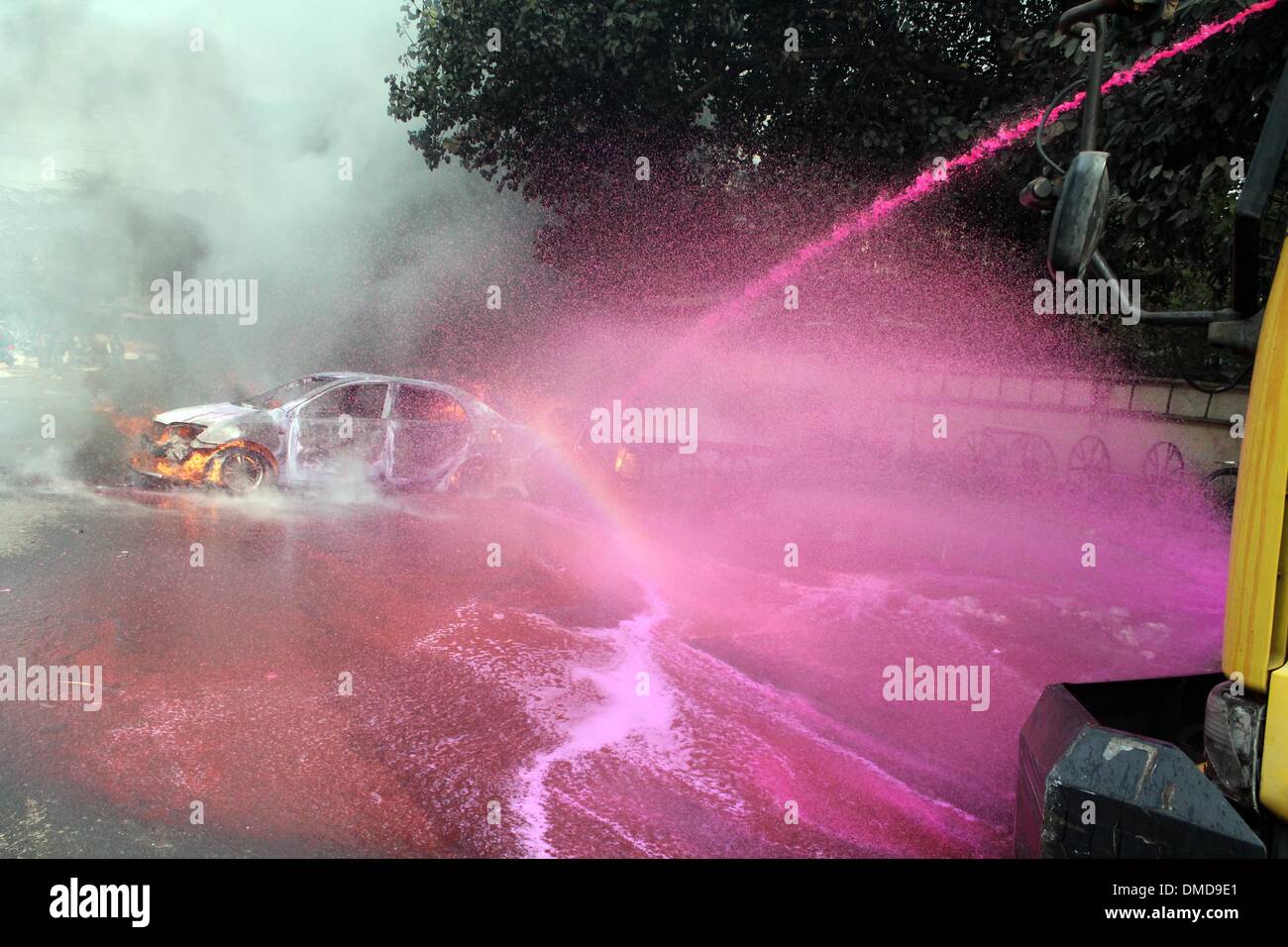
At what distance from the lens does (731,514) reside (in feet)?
29.6

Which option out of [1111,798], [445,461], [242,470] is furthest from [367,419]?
[1111,798]

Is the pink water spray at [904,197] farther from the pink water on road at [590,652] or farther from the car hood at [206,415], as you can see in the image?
the car hood at [206,415]

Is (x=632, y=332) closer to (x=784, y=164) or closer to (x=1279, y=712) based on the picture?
(x=784, y=164)

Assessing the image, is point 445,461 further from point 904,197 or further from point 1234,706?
point 1234,706

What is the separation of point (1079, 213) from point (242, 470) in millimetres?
8096

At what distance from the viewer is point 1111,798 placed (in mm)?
1866

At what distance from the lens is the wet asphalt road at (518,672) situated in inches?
124

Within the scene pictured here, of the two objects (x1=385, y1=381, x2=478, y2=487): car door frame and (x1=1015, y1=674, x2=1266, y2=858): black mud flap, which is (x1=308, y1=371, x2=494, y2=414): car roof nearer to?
(x1=385, y1=381, x2=478, y2=487): car door frame

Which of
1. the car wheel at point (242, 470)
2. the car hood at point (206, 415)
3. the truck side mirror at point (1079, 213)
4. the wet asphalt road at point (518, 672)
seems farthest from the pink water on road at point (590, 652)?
the truck side mirror at point (1079, 213)

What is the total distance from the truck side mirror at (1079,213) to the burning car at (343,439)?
7.90 meters

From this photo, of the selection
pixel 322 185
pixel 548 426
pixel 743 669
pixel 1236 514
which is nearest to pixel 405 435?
pixel 548 426

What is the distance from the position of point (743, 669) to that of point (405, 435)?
562cm

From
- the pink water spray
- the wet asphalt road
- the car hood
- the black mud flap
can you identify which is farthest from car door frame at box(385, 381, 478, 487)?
the black mud flap

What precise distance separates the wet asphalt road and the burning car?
46cm
